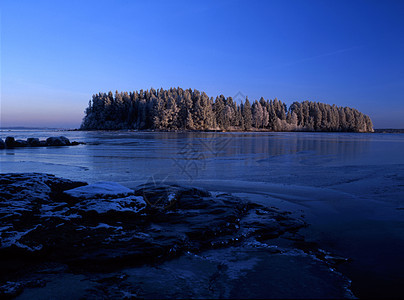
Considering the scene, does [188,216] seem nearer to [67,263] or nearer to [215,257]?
[215,257]

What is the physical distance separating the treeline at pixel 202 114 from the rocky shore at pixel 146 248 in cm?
7984

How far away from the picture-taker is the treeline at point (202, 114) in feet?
283

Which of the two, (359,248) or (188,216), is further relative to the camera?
(188,216)

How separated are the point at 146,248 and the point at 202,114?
84129mm

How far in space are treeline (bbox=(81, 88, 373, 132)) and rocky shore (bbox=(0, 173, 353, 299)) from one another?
79.8 metres

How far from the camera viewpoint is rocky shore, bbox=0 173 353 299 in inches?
97.6

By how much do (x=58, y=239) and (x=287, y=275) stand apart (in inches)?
107

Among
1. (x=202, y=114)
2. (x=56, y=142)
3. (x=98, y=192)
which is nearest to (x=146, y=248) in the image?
(x=98, y=192)

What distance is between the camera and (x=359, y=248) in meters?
3.31

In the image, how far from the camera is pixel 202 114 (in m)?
86.4

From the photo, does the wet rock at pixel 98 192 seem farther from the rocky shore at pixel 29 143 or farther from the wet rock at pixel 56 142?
the wet rock at pixel 56 142

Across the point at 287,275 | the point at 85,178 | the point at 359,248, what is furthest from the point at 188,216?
the point at 85,178

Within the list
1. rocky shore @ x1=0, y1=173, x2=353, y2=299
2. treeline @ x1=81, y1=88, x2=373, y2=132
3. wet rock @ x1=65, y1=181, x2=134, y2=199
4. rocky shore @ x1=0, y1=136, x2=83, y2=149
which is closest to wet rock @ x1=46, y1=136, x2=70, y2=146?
rocky shore @ x1=0, y1=136, x2=83, y2=149

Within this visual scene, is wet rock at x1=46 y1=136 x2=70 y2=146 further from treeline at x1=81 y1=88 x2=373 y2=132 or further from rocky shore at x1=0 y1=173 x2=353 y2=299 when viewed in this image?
treeline at x1=81 y1=88 x2=373 y2=132
